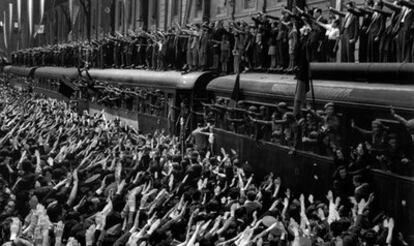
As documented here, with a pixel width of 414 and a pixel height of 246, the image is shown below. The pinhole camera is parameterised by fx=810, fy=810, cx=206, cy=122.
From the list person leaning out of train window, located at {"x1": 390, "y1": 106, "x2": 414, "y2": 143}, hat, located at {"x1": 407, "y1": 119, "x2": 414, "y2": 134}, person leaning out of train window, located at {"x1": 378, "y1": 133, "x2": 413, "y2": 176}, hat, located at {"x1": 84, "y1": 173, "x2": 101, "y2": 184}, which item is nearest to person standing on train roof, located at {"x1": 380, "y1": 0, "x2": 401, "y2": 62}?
person leaning out of train window, located at {"x1": 378, "y1": 133, "x2": 413, "y2": 176}

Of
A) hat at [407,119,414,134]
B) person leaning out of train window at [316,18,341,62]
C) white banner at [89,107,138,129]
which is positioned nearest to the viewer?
hat at [407,119,414,134]

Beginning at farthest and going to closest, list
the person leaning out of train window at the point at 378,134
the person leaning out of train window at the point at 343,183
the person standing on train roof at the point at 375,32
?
1. the person standing on train roof at the point at 375,32
2. the person leaning out of train window at the point at 343,183
3. the person leaning out of train window at the point at 378,134

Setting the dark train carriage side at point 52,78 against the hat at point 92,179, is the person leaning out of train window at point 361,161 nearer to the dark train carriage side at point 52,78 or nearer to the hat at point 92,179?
the hat at point 92,179

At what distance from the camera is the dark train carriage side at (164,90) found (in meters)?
22.2

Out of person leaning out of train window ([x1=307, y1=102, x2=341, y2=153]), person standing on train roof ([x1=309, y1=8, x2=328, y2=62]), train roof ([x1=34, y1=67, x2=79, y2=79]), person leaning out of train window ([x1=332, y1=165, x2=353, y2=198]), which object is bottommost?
train roof ([x1=34, y1=67, x2=79, y2=79])

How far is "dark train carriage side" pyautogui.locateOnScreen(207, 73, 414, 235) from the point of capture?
10812 millimetres

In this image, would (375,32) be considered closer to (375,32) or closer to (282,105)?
(375,32)

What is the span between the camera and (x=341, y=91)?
12734 mm

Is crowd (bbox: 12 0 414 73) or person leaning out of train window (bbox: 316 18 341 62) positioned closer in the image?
crowd (bbox: 12 0 414 73)

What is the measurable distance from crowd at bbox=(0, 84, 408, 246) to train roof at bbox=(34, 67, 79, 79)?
26.2 meters

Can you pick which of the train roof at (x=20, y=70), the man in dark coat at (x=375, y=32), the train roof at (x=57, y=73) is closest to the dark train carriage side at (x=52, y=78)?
the train roof at (x=57, y=73)

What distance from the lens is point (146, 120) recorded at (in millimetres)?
27734

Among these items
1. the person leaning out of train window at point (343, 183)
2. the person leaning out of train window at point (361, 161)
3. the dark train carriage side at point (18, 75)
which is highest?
the person leaning out of train window at point (361, 161)

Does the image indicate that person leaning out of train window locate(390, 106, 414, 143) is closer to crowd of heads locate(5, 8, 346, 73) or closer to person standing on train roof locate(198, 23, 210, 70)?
crowd of heads locate(5, 8, 346, 73)
